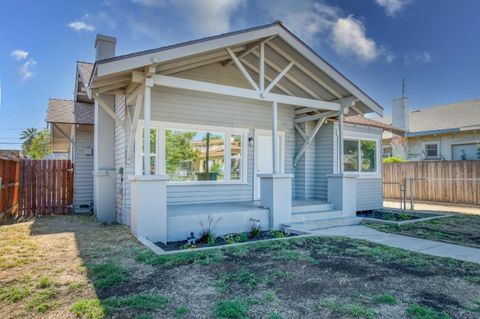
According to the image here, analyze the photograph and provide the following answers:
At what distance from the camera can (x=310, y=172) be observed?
410 inches

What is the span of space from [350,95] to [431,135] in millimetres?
11300

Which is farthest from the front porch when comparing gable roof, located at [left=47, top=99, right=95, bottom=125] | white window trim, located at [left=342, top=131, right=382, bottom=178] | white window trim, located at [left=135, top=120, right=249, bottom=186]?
gable roof, located at [left=47, top=99, right=95, bottom=125]

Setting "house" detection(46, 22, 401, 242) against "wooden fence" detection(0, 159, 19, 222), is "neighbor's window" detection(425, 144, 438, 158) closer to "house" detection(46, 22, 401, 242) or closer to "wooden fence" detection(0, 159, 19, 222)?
"house" detection(46, 22, 401, 242)

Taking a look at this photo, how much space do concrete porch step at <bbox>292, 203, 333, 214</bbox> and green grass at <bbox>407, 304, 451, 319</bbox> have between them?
503cm

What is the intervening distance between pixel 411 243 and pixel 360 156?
18.3 feet

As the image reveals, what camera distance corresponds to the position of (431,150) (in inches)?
698

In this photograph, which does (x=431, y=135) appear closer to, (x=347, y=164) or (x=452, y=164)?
(x=452, y=164)

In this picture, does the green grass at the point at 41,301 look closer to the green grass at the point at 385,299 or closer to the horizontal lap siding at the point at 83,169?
the green grass at the point at 385,299

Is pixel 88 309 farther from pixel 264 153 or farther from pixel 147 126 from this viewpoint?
pixel 264 153

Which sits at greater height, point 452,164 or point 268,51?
point 268,51

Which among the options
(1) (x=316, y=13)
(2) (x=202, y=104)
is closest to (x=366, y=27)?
(1) (x=316, y=13)

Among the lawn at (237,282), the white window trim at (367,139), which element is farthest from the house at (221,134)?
the lawn at (237,282)

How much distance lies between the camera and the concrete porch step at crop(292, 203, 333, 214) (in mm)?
8256

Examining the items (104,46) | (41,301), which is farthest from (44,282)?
(104,46)
